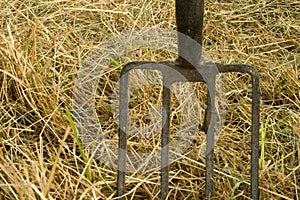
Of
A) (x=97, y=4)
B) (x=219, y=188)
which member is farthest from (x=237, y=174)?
(x=97, y=4)

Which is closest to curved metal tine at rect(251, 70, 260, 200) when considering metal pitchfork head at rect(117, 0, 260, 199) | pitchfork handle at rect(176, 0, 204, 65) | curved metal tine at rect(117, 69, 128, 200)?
metal pitchfork head at rect(117, 0, 260, 199)

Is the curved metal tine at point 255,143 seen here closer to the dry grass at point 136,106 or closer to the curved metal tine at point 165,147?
the dry grass at point 136,106

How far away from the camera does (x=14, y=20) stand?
6.04 ft

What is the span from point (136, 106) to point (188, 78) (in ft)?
0.96

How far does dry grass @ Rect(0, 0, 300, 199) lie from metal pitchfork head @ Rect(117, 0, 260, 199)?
6 cm

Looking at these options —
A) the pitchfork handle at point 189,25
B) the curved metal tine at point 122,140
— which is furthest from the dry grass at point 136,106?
the pitchfork handle at point 189,25

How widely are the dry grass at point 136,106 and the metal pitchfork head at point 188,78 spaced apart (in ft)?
0.20

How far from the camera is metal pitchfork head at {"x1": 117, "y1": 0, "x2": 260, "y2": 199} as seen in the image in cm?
132

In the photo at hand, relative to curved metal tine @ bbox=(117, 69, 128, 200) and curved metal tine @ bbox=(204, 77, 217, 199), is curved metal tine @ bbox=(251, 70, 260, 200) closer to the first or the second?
curved metal tine @ bbox=(204, 77, 217, 199)

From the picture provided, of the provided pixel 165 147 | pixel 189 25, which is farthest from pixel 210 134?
pixel 189 25

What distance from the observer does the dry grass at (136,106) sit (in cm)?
139

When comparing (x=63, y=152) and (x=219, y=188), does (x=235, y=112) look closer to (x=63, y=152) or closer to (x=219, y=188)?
(x=219, y=188)

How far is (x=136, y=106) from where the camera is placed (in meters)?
1.63

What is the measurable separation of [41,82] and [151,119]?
0.29 m
